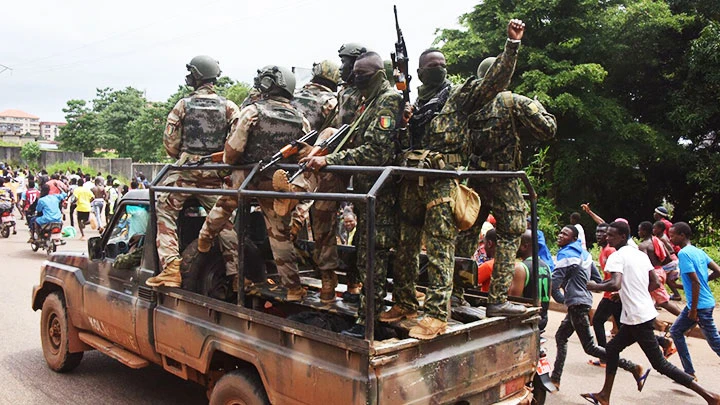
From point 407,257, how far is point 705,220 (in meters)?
14.5

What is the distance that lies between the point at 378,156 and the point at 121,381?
3372mm

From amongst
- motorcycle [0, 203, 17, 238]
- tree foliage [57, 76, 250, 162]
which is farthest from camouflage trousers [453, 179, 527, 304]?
tree foliage [57, 76, 250, 162]

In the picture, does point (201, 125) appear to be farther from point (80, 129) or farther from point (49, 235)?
point (80, 129)

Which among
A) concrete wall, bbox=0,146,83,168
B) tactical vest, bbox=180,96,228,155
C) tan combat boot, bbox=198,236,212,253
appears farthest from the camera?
concrete wall, bbox=0,146,83,168

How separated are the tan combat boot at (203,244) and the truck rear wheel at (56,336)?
1.77 m

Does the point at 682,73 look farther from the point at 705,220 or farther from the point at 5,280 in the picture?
the point at 5,280

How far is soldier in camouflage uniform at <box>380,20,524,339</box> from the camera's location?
3514 mm

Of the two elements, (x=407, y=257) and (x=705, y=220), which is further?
(x=705, y=220)

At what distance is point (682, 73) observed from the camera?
49.8ft

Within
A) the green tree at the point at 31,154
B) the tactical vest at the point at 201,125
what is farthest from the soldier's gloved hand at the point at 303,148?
the green tree at the point at 31,154

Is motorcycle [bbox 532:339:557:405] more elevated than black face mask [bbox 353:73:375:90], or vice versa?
black face mask [bbox 353:73:375:90]

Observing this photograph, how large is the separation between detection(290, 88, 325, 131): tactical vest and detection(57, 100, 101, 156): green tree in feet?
148

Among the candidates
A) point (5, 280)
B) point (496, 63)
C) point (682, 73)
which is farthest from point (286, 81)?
point (682, 73)

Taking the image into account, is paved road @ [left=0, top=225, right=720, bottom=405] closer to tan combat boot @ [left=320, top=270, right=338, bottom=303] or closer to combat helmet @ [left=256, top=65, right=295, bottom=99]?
tan combat boot @ [left=320, top=270, right=338, bottom=303]
